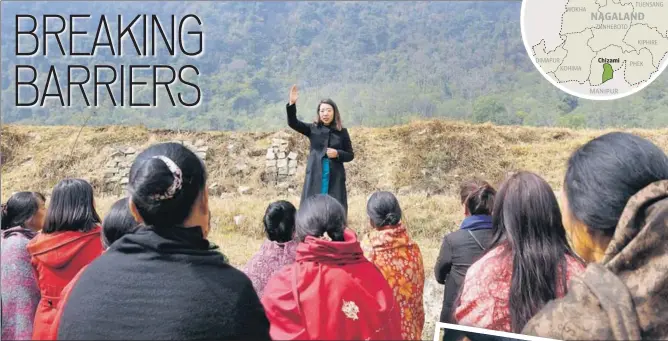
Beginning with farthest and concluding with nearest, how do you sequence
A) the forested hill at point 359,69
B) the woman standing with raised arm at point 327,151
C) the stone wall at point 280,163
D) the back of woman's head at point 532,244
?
the forested hill at point 359,69 → the stone wall at point 280,163 → the woman standing with raised arm at point 327,151 → the back of woman's head at point 532,244

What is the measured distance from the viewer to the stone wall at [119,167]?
870 centimetres

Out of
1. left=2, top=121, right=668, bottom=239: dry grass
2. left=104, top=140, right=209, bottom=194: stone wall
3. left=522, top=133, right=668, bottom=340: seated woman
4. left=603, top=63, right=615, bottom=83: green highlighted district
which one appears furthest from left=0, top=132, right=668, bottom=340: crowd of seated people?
left=2, top=121, right=668, bottom=239: dry grass

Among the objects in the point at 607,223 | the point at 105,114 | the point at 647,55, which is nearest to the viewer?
the point at 607,223

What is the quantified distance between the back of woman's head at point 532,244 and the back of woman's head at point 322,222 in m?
0.50

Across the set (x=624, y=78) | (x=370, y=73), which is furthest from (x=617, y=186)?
(x=370, y=73)

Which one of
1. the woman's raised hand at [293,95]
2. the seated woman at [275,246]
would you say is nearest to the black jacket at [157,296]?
the seated woman at [275,246]

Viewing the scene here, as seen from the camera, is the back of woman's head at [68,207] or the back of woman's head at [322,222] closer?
the back of woman's head at [322,222]

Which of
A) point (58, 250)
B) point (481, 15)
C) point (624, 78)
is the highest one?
point (481, 15)

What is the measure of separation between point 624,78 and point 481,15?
2581cm

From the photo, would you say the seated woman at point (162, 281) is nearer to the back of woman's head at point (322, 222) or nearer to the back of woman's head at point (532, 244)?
Result: the back of woman's head at point (322, 222)

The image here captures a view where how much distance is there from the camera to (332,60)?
23734mm

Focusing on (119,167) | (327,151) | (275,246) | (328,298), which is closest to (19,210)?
(275,246)

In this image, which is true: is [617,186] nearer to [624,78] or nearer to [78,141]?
[624,78]

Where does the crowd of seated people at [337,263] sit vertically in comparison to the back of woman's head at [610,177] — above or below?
below
